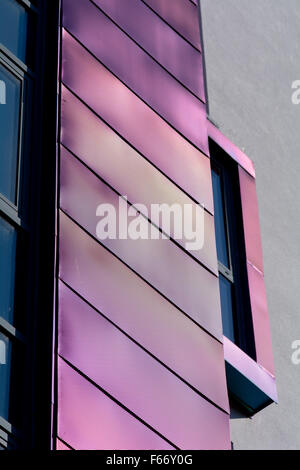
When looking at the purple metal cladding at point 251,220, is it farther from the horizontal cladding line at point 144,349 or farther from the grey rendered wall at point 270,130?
the horizontal cladding line at point 144,349

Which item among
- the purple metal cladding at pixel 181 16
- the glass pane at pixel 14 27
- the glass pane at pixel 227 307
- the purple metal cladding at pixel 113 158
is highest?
the purple metal cladding at pixel 181 16

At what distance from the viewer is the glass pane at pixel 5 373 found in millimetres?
6785

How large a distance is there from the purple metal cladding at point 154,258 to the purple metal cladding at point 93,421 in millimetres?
1081

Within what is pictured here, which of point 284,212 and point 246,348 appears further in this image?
point 284,212

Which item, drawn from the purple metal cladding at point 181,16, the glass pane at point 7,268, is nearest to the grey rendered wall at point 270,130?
the purple metal cladding at point 181,16

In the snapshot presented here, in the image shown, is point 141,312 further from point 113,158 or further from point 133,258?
point 113,158

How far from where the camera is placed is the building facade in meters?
7.05

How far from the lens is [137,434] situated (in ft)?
23.4

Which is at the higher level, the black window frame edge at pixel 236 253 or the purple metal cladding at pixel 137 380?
the black window frame edge at pixel 236 253
